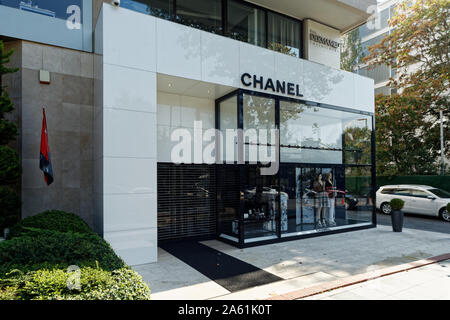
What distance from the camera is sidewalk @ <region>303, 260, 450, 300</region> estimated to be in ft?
15.6

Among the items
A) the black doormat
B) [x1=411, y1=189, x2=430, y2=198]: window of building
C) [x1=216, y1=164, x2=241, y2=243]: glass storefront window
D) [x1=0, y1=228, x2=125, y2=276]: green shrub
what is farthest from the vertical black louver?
[x1=411, y1=189, x2=430, y2=198]: window of building

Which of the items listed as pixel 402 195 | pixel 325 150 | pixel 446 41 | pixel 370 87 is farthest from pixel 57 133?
pixel 446 41

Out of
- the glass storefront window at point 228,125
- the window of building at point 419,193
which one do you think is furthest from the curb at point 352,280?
the window of building at point 419,193

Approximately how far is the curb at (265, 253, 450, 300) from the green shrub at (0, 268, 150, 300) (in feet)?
8.13

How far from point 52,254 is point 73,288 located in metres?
1.31

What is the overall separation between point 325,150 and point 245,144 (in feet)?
11.7

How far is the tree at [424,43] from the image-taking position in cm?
1591

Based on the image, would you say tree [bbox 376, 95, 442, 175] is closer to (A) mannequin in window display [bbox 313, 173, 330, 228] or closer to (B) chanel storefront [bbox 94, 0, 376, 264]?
(B) chanel storefront [bbox 94, 0, 376, 264]

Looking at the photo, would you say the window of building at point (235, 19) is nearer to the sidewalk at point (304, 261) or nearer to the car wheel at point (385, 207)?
the sidewalk at point (304, 261)

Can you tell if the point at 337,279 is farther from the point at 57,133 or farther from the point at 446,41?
the point at 446,41

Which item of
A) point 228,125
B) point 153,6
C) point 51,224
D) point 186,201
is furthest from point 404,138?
point 51,224

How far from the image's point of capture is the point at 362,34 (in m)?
31.7

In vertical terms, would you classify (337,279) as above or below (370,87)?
below

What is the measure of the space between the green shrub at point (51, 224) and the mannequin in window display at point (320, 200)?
23.8 feet
